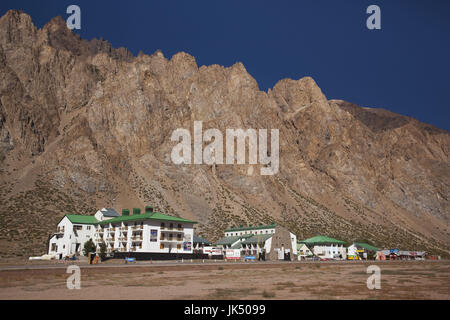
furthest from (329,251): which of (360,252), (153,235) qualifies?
(153,235)

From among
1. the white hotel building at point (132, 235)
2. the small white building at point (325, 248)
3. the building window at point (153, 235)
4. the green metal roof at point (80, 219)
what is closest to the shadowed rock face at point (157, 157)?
the white hotel building at point (132, 235)

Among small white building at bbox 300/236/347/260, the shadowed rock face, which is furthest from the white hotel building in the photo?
small white building at bbox 300/236/347/260

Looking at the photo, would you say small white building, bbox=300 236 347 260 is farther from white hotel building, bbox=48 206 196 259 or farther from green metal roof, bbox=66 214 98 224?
green metal roof, bbox=66 214 98 224

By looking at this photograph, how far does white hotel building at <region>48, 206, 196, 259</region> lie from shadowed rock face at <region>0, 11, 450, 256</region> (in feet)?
23.0

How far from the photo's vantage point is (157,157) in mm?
138375

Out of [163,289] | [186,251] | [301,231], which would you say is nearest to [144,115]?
[301,231]

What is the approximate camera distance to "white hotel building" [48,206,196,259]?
7600 cm

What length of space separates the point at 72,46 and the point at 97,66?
18.2 meters

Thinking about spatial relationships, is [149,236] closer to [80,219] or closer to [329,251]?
[80,219]

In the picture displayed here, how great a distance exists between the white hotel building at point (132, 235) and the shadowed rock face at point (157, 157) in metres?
7.02

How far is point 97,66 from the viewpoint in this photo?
571ft

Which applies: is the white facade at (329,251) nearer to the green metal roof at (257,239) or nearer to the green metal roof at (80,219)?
the green metal roof at (257,239)

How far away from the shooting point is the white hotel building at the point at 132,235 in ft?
249
